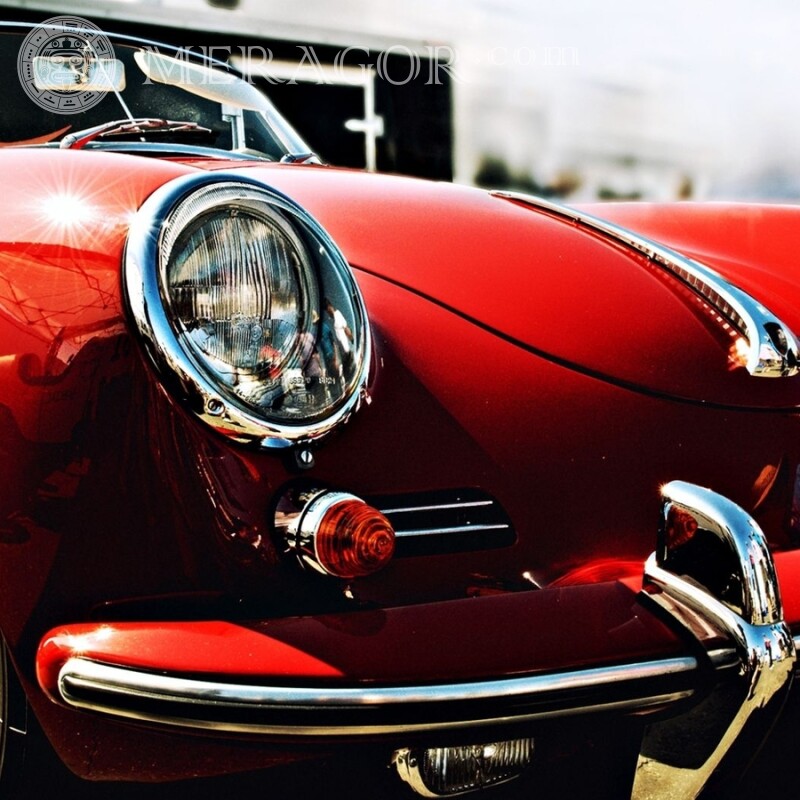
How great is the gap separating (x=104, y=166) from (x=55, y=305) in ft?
0.94

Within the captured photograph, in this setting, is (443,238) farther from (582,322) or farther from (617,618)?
(617,618)

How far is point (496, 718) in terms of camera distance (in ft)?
3.88

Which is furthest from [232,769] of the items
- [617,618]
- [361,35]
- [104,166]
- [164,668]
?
[361,35]

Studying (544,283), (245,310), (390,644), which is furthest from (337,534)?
(544,283)

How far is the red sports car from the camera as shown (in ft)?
3.81

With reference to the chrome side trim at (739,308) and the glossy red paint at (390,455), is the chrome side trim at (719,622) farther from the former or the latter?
the chrome side trim at (739,308)

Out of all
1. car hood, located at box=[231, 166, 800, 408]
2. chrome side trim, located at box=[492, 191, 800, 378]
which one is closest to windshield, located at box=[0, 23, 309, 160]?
car hood, located at box=[231, 166, 800, 408]

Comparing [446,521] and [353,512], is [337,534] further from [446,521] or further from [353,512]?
[446,521]

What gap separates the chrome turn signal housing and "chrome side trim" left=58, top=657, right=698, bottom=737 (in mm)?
146

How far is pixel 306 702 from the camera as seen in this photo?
44.8 inches

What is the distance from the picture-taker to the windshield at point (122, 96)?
2176 mm

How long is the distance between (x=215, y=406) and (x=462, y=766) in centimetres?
55

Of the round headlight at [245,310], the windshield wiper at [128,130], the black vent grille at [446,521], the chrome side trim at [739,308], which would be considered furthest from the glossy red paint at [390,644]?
the windshield wiper at [128,130]

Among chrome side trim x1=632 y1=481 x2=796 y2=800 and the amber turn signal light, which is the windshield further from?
chrome side trim x1=632 y1=481 x2=796 y2=800
